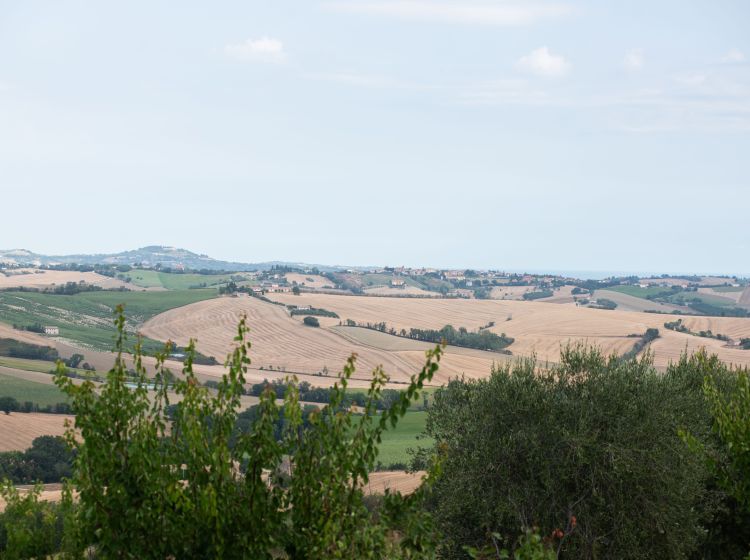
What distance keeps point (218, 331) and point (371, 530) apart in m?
113

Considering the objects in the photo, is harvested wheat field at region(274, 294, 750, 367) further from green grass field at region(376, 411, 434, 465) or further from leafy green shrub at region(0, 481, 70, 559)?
leafy green shrub at region(0, 481, 70, 559)

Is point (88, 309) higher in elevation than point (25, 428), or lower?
higher

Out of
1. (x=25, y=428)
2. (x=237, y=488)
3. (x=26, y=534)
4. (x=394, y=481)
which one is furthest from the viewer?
(x=25, y=428)

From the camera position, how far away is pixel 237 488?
33.4ft

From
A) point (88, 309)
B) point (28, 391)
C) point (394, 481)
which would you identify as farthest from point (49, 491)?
point (88, 309)

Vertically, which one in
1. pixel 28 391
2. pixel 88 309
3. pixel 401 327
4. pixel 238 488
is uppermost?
pixel 238 488

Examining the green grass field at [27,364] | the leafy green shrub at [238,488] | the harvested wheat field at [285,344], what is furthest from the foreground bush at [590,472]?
the green grass field at [27,364]

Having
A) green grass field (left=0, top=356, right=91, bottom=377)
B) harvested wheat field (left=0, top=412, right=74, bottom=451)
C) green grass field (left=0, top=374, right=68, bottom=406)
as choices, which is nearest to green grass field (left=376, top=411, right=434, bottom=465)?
harvested wheat field (left=0, top=412, right=74, bottom=451)

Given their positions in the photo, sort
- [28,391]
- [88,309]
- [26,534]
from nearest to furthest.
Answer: [26,534] < [28,391] < [88,309]

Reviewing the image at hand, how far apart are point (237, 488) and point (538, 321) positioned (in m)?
132

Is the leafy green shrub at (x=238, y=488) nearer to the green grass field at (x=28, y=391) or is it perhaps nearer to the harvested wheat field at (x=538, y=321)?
the green grass field at (x=28, y=391)

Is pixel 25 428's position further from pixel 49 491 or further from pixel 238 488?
pixel 238 488

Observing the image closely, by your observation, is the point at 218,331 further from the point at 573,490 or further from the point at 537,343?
the point at 573,490

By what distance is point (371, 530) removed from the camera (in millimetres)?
9906
